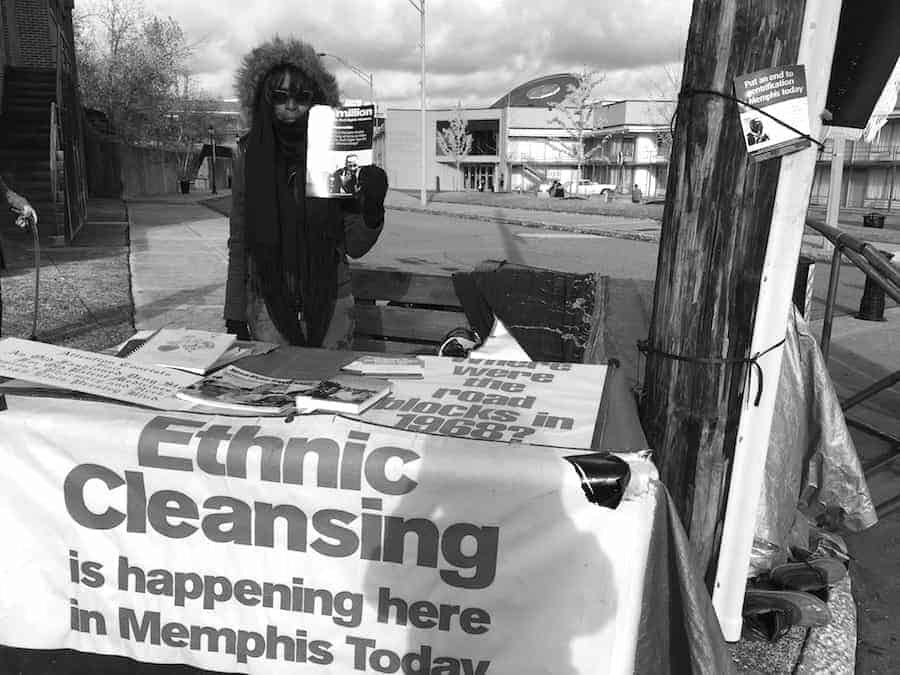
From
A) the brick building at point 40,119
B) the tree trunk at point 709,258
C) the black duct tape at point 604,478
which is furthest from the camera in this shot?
the brick building at point 40,119

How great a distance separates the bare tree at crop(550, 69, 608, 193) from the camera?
59.6 meters

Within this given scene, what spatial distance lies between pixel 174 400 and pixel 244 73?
1.66 metres

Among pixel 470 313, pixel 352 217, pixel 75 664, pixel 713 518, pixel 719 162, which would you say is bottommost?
pixel 75 664

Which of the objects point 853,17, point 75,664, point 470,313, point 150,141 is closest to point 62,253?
point 470,313

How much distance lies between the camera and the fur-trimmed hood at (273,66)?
3117mm

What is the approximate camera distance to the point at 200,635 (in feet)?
6.74

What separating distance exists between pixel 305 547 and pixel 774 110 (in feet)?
5.80

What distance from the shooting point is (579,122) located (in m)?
58.6

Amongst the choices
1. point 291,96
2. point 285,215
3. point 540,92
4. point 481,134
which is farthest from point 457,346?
point 540,92

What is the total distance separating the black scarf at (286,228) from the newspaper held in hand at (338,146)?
0.16 metres

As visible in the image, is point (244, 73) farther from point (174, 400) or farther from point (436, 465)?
point (436, 465)

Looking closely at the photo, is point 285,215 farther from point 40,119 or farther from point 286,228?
point 40,119

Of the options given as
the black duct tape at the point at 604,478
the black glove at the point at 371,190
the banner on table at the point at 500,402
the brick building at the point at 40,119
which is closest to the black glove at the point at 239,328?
the black glove at the point at 371,190

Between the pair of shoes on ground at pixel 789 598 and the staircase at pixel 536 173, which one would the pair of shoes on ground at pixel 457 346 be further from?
the staircase at pixel 536 173
